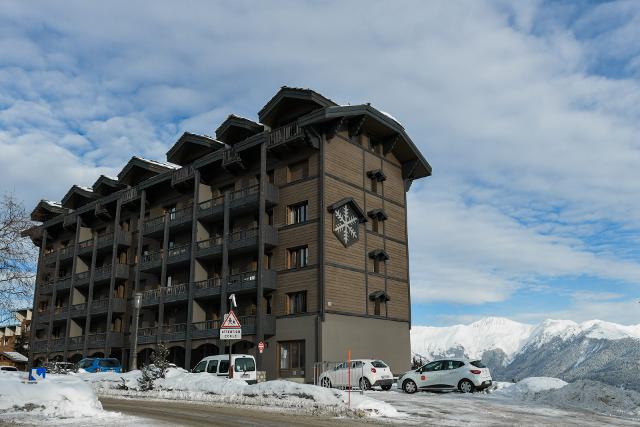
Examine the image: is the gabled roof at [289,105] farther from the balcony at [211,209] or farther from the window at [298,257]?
the window at [298,257]

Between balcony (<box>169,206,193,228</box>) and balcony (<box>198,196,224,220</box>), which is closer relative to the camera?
balcony (<box>198,196,224,220</box>)

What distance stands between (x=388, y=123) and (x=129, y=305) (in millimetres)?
26830

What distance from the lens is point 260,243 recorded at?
40.4 metres

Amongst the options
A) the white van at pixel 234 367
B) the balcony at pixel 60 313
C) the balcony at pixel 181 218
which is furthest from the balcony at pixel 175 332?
the balcony at pixel 60 313

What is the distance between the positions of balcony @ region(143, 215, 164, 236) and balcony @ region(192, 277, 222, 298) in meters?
7.60

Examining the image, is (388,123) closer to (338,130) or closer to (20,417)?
(338,130)

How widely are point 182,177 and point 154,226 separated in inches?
202

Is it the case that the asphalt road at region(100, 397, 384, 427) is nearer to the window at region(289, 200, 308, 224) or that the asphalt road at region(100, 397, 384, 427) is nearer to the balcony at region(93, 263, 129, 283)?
→ the window at region(289, 200, 308, 224)

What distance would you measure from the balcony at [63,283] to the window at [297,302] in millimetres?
29070

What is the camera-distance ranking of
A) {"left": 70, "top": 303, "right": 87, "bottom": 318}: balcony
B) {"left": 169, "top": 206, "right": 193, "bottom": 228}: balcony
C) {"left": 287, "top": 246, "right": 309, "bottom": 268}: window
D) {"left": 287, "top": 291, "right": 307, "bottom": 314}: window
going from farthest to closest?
{"left": 70, "top": 303, "right": 87, "bottom": 318}: balcony, {"left": 169, "top": 206, "right": 193, "bottom": 228}: balcony, {"left": 287, "top": 246, "right": 309, "bottom": 268}: window, {"left": 287, "top": 291, "right": 307, "bottom": 314}: window

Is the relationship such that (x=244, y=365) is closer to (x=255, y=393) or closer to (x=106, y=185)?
(x=255, y=393)

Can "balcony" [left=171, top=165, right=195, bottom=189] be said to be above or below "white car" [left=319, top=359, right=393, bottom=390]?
above

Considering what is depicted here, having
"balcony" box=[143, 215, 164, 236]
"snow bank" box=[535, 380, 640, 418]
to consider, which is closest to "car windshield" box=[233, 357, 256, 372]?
"snow bank" box=[535, 380, 640, 418]

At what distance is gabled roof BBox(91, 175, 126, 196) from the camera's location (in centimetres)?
5788
